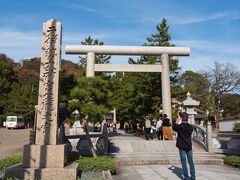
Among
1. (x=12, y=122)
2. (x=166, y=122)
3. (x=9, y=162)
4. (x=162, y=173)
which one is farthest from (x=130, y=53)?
(x=12, y=122)

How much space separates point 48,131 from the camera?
740 centimetres

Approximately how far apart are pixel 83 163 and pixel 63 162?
1545 mm

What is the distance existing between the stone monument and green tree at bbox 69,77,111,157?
1.69m

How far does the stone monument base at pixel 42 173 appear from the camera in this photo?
6.70 metres

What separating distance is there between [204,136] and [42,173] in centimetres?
905

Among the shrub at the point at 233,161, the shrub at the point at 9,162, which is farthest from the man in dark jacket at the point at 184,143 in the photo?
the shrub at the point at 9,162

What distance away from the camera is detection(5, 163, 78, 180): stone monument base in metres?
6.70

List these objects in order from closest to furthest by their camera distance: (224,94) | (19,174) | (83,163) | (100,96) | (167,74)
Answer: (19,174) < (83,163) < (100,96) < (167,74) < (224,94)

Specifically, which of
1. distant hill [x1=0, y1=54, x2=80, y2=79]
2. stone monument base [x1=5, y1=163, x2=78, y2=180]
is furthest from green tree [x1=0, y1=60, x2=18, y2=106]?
stone monument base [x1=5, y1=163, x2=78, y2=180]

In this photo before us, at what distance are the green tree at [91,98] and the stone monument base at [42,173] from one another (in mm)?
2704

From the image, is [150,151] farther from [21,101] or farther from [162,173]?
[21,101]

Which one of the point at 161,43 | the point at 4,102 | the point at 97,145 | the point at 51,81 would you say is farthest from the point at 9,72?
the point at 51,81

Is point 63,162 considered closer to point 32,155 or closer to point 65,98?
point 32,155

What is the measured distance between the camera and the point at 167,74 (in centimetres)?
1819
